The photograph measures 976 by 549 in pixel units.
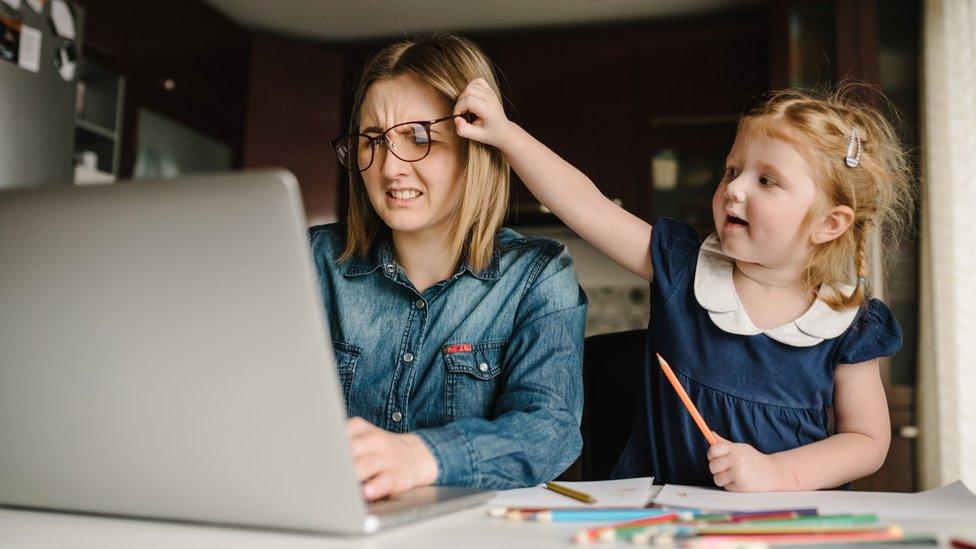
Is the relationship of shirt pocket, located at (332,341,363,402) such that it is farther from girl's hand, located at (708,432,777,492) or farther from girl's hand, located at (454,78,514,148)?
girl's hand, located at (708,432,777,492)

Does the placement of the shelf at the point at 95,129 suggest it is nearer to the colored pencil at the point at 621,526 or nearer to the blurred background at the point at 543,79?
the blurred background at the point at 543,79

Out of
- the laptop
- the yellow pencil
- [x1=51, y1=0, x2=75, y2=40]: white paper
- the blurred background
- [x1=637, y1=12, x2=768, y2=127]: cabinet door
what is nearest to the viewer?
the laptop

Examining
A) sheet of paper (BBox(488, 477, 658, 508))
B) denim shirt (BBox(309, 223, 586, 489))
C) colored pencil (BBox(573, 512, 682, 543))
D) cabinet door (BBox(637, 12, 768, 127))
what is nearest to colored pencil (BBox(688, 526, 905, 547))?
colored pencil (BBox(573, 512, 682, 543))

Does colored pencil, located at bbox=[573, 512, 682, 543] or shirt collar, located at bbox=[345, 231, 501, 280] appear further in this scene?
shirt collar, located at bbox=[345, 231, 501, 280]

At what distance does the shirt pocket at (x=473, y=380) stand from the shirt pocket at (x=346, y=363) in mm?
127

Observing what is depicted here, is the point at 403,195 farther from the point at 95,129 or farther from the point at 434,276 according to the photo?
the point at 95,129

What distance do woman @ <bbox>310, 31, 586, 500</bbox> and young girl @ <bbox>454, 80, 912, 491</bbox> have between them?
0.08 meters

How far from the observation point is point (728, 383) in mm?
1028

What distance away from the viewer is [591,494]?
0.71 metres

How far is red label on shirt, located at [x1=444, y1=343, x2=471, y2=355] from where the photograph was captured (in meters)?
1.02

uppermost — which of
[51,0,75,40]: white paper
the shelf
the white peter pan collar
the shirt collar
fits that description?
[51,0,75,40]: white paper

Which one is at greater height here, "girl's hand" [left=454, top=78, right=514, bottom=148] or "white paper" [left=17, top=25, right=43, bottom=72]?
"white paper" [left=17, top=25, right=43, bottom=72]

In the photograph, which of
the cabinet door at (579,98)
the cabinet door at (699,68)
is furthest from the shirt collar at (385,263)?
the cabinet door at (699,68)

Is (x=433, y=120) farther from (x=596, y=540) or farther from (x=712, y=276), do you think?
(x=596, y=540)
